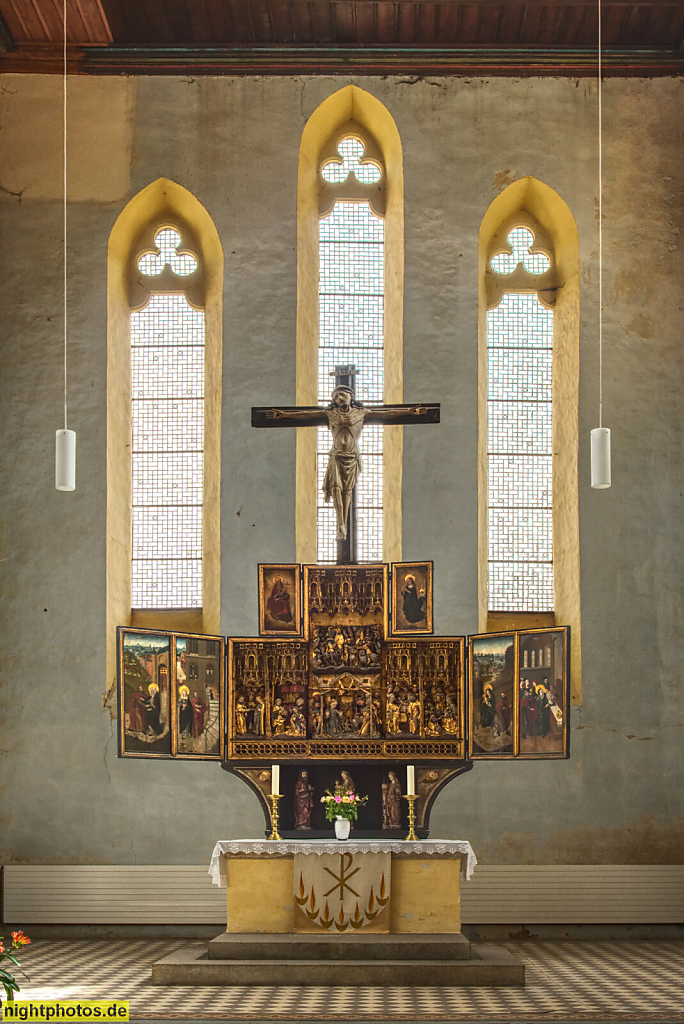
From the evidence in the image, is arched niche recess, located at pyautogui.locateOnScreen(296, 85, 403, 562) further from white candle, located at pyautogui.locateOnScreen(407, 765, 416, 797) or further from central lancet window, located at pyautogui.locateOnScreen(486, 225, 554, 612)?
white candle, located at pyautogui.locateOnScreen(407, 765, 416, 797)

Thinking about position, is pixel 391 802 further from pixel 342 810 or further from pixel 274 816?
pixel 274 816

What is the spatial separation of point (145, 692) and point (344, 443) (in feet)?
9.55

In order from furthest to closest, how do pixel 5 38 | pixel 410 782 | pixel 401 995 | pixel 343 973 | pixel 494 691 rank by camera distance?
Answer: 1. pixel 5 38
2. pixel 494 691
3. pixel 410 782
4. pixel 343 973
5. pixel 401 995

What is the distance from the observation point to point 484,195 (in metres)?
13.6

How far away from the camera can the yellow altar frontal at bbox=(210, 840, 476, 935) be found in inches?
401

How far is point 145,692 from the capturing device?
11.1 meters

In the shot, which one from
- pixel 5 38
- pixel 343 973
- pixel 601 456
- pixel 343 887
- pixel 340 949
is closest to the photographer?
pixel 343 973

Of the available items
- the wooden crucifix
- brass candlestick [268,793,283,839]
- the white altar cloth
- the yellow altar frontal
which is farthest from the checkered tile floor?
the wooden crucifix

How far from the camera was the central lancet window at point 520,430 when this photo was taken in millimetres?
13672

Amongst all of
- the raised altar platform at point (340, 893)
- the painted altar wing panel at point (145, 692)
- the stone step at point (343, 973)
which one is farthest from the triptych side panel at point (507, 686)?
the painted altar wing panel at point (145, 692)

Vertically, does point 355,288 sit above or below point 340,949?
above

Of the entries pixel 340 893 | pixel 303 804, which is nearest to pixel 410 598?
pixel 303 804

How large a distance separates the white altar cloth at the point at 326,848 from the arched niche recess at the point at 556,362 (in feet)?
10.2

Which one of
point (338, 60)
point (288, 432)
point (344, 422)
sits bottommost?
point (344, 422)
